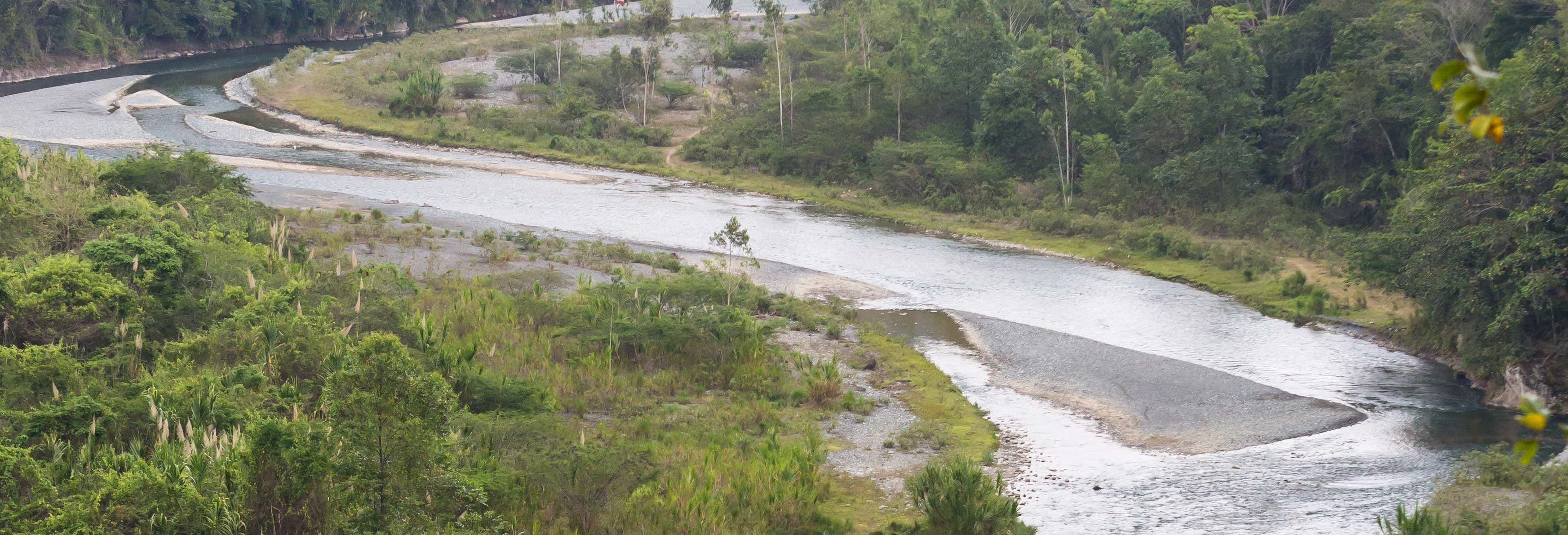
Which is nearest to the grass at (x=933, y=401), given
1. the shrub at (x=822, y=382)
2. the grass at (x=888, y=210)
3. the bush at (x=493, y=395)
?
the shrub at (x=822, y=382)

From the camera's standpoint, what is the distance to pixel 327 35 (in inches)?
4439

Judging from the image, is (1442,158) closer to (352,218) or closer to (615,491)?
(615,491)

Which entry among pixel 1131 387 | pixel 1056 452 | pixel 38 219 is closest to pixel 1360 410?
pixel 1131 387

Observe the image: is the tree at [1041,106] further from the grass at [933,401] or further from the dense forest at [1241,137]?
the grass at [933,401]

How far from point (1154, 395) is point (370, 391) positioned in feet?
67.5

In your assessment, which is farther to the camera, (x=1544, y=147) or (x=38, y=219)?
(x=1544, y=147)

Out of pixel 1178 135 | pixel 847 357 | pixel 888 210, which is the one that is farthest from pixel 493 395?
pixel 1178 135

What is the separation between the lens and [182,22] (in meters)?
96.5

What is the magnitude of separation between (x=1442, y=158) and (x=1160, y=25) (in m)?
31.8

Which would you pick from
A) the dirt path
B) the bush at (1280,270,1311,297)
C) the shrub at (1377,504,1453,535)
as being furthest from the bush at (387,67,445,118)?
the shrub at (1377,504,1453,535)

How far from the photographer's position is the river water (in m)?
21.8

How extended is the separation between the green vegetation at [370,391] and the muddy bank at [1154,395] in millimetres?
2761

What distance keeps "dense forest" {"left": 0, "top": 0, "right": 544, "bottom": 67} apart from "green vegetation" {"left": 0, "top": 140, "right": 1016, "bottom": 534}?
5532 cm

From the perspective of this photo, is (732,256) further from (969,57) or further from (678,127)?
(678,127)
